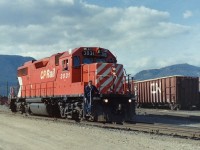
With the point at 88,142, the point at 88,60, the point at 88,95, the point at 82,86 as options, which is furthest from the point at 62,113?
the point at 88,142

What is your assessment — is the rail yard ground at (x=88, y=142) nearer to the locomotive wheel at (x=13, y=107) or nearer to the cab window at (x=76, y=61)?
the cab window at (x=76, y=61)

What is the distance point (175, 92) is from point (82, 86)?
56.4ft

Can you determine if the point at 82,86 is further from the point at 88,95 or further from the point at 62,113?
the point at 62,113

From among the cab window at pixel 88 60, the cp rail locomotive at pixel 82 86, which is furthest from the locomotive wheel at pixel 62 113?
the cab window at pixel 88 60

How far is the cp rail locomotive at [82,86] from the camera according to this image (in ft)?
59.7

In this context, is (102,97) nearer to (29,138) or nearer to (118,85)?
(118,85)

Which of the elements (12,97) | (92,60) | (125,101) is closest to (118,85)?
(125,101)

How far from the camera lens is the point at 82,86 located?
18703 mm

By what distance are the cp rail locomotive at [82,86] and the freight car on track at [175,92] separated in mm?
12906

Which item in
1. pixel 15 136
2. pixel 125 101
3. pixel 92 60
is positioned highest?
pixel 92 60

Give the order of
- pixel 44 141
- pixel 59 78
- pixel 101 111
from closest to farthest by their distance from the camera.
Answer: pixel 44 141
pixel 101 111
pixel 59 78

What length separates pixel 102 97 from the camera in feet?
59.4

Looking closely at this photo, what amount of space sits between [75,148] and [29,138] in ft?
9.81

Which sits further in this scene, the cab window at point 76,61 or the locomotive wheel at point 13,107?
the locomotive wheel at point 13,107
